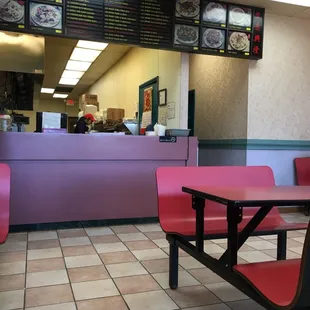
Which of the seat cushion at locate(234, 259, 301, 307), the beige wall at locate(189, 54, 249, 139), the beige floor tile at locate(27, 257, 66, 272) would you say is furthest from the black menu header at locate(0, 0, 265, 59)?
the seat cushion at locate(234, 259, 301, 307)

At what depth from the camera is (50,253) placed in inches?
114

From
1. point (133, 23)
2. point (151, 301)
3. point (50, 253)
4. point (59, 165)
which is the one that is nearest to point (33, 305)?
point (151, 301)

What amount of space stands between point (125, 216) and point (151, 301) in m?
1.99

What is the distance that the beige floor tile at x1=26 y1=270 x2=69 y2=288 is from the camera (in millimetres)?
2246

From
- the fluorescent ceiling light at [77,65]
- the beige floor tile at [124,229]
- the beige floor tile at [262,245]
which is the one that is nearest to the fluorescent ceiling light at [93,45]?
the fluorescent ceiling light at [77,65]

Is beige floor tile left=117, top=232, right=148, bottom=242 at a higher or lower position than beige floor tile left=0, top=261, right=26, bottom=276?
lower

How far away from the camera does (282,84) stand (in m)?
4.68

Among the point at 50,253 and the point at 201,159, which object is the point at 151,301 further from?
the point at 201,159

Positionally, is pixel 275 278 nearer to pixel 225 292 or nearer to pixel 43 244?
pixel 225 292

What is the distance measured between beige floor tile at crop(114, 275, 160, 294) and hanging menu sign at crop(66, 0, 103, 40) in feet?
8.59

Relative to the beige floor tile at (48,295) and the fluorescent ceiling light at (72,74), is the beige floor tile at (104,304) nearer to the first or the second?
the beige floor tile at (48,295)

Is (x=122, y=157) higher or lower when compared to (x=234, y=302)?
higher

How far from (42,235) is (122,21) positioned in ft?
8.23

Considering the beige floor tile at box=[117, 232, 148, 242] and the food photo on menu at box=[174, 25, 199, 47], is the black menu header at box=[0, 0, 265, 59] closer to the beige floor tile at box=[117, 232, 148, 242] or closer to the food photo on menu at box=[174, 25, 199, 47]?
the food photo on menu at box=[174, 25, 199, 47]
